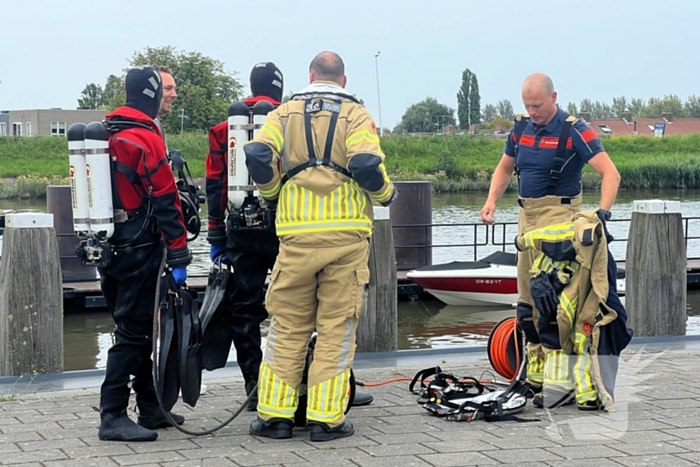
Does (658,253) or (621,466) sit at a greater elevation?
(658,253)

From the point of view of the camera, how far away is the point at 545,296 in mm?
5797

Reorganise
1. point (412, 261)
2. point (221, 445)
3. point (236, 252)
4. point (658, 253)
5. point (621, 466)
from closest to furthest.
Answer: point (621, 466)
point (221, 445)
point (236, 252)
point (658, 253)
point (412, 261)

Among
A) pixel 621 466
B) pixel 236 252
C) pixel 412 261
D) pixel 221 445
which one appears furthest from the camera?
pixel 412 261

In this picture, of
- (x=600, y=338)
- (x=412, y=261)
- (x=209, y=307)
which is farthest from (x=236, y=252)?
(x=412, y=261)

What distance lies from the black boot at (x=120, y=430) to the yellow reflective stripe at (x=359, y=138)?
68.6 inches

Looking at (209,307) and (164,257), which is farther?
(209,307)

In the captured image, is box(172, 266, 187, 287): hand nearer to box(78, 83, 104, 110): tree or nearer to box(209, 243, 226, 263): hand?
box(209, 243, 226, 263): hand

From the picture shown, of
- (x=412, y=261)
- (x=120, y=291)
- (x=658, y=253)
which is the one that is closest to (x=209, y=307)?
(x=120, y=291)

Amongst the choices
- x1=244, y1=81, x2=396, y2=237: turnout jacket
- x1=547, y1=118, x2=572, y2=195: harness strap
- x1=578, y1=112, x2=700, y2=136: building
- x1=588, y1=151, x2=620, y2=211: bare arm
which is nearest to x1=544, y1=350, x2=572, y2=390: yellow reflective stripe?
x1=588, y1=151, x2=620, y2=211: bare arm

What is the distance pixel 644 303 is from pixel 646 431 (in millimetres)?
3025

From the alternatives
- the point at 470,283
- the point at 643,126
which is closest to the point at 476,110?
the point at 643,126

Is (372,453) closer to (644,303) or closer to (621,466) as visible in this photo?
(621,466)

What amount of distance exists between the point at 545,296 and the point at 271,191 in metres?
1.76

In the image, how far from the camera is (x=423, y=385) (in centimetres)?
605
